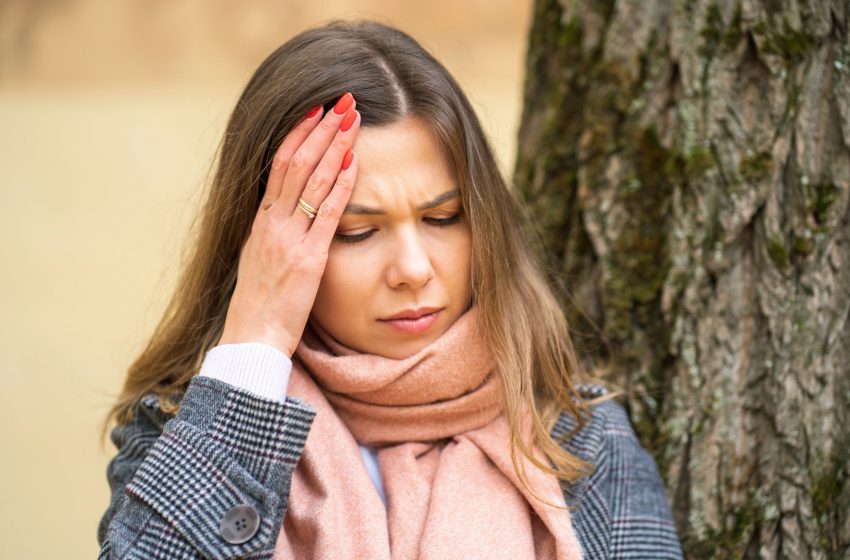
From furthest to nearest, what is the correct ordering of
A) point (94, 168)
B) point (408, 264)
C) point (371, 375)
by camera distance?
point (94, 168) → point (371, 375) → point (408, 264)

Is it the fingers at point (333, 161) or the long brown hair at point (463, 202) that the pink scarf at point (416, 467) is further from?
the fingers at point (333, 161)

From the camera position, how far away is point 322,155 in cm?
193

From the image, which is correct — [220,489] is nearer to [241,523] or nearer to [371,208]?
[241,523]

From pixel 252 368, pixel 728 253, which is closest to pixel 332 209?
pixel 252 368

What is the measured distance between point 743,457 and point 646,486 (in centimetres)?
24

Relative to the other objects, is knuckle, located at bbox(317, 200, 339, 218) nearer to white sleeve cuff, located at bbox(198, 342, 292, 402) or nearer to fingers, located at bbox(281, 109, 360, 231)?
fingers, located at bbox(281, 109, 360, 231)

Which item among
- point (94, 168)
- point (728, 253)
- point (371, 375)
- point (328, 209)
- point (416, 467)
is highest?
point (328, 209)

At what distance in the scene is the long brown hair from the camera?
1.99 metres

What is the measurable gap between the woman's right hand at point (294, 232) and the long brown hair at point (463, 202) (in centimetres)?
6

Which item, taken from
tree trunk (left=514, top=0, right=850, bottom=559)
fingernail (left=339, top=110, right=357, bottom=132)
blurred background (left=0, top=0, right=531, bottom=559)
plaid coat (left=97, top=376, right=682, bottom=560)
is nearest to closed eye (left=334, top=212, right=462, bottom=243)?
fingernail (left=339, top=110, right=357, bottom=132)

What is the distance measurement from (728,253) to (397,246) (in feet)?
2.59

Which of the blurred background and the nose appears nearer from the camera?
the nose

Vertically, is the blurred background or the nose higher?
the nose

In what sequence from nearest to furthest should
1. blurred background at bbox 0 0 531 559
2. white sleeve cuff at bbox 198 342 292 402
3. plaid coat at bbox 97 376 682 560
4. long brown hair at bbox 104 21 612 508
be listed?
1. plaid coat at bbox 97 376 682 560
2. white sleeve cuff at bbox 198 342 292 402
3. long brown hair at bbox 104 21 612 508
4. blurred background at bbox 0 0 531 559
